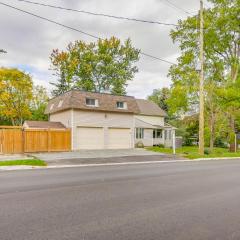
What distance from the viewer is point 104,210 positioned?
6477 millimetres

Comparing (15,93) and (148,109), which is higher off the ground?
(15,93)

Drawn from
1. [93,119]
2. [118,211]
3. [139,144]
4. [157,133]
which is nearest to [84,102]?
[93,119]

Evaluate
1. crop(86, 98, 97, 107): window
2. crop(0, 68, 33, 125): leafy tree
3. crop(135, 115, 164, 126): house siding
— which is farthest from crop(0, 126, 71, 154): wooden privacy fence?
crop(0, 68, 33, 125): leafy tree

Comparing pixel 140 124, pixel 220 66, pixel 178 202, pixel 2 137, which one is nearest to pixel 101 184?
pixel 178 202

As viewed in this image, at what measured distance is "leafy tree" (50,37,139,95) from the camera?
5031cm

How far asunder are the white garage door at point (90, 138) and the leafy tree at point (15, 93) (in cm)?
1865

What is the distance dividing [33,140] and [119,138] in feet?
33.6

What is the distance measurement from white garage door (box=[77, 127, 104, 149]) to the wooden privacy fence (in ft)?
5.45

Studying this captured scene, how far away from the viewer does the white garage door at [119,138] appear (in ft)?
102

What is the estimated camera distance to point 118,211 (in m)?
6.41

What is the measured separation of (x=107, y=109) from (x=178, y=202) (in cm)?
2360

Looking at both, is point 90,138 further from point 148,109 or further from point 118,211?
point 118,211

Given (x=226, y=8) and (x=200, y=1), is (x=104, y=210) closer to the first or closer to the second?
(x=200, y=1)

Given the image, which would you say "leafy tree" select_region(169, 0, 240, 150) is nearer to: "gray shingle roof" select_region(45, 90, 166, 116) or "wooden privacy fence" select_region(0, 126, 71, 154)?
"gray shingle roof" select_region(45, 90, 166, 116)
